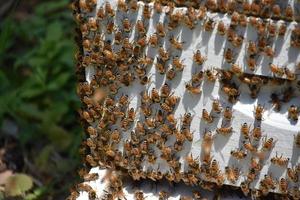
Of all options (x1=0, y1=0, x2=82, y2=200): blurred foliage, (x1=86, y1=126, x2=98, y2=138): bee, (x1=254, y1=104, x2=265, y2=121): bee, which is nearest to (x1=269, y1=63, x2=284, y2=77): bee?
(x1=254, y1=104, x2=265, y2=121): bee

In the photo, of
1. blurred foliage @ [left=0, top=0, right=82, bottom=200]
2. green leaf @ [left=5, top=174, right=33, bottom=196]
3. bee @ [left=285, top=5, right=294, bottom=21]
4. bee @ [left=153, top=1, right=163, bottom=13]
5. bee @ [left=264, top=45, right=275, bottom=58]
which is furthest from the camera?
blurred foliage @ [left=0, top=0, right=82, bottom=200]

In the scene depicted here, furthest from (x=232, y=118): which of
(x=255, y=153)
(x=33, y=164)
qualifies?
(x=33, y=164)

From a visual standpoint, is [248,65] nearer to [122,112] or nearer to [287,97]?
[287,97]

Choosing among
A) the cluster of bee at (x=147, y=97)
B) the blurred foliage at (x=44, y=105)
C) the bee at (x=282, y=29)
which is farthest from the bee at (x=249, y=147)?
the blurred foliage at (x=44, y=105)

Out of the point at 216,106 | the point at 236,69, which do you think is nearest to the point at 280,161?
the point at 216,106

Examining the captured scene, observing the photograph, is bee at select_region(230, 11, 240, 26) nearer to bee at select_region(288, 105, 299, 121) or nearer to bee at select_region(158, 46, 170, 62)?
bee at select_region(158, 46, 170, 62)

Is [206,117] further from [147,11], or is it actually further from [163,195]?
[147,11]

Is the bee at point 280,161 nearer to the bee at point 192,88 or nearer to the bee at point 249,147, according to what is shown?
the bee at point 249,147
